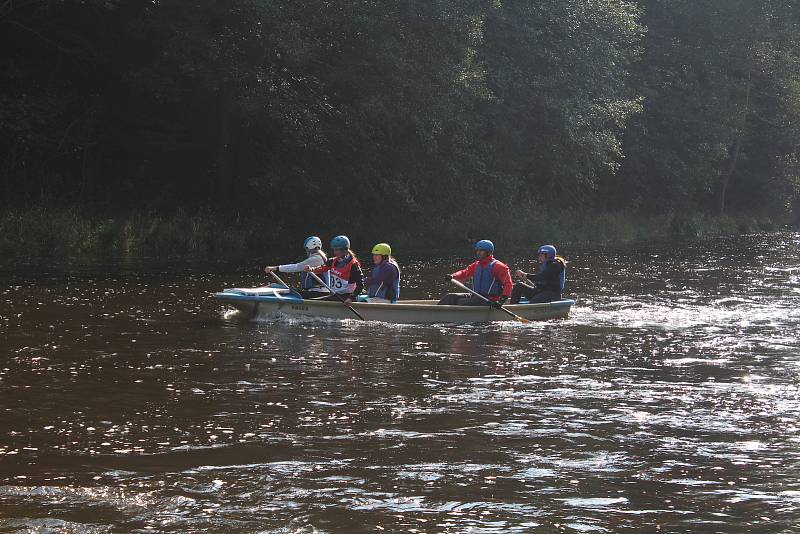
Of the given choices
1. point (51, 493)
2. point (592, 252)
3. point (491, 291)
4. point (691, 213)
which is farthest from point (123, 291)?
point (691, 213)

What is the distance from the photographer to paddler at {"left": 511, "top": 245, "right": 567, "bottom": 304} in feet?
59.8

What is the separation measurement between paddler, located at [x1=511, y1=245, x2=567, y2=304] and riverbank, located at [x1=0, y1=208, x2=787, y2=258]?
11.4 metres

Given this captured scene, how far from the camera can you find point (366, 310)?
54.2ft

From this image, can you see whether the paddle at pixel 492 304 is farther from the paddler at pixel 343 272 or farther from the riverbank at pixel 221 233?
the riverbank at pixel 221 233

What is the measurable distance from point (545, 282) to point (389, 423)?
9.33 meters

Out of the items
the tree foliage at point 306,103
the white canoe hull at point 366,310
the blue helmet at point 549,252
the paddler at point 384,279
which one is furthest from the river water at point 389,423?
the tree foliage at point 306,103

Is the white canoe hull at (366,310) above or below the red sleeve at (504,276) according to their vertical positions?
below

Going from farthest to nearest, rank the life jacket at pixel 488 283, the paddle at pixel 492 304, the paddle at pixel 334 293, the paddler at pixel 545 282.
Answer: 1. the paddler at pixel 545 282
2. the life jacket at pixel 488 283
3. the paddle at pixel 492 304
4. the paddle at pixel 334 293

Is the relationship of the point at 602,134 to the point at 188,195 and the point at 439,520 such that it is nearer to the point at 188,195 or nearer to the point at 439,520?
the point at 188,195

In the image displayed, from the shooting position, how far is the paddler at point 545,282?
18.2m

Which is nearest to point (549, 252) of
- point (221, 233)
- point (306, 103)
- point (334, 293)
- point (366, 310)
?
point (366, 310)

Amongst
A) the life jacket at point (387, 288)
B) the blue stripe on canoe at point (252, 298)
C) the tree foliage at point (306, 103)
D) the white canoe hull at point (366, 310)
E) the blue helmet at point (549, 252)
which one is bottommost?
the white canoe hull at point (366, 310)

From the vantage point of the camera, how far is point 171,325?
15.5 meters

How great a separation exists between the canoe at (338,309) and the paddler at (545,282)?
3.34 feet
